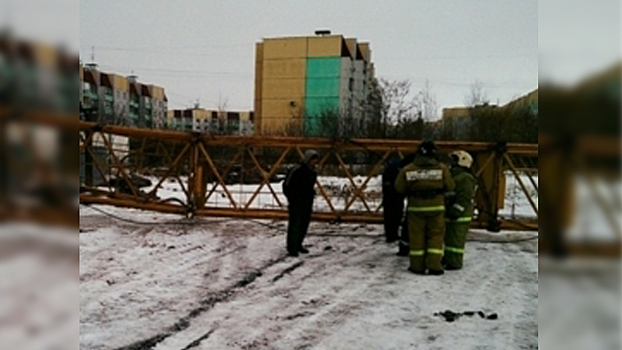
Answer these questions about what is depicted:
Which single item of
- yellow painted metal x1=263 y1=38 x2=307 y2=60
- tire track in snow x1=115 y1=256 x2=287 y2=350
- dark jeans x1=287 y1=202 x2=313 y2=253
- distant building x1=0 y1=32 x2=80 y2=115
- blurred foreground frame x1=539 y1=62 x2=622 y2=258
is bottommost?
tire track in snow x1=115 y1=256 x2=287 y2=350

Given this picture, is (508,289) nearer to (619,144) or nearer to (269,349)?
(269,349)

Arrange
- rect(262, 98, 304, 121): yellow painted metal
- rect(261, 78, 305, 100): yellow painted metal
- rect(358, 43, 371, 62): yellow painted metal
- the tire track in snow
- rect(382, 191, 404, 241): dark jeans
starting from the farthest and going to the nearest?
rect(358, 43, 371, 62): yellow painted metal < rect(261, 78, 305, 100): yellow painted metal < rect(262, 98, 304, 121): yellow painted metal < rect(382, 191, 404, 241): dark jeans < the tire track in snow

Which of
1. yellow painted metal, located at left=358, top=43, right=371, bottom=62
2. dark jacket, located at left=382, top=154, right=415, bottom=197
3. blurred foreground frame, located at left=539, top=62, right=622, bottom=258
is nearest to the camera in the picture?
blurred foreground frame, located at left=539, top=62, right=622, bottom=258

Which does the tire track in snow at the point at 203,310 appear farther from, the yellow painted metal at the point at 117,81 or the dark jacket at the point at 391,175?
the yellow painted metal at the point at 117,81

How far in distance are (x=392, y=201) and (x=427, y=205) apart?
6.38 feet

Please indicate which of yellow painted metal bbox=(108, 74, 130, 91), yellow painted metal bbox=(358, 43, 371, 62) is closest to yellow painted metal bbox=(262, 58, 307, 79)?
yellow painted metal bbox=(358, 43, 371, 62)

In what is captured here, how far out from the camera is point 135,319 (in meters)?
4.35

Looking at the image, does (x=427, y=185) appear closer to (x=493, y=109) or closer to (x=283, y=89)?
(x=493, y=109)

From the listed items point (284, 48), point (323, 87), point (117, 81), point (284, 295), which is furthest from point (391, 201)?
point (284, 48)

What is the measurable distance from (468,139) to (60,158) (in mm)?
9220

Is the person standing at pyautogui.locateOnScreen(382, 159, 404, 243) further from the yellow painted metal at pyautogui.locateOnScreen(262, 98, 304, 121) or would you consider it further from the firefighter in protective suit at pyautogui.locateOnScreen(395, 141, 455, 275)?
the yellow painted metal at pyautogui.locateOnScreen(262, 98, 304, 121)

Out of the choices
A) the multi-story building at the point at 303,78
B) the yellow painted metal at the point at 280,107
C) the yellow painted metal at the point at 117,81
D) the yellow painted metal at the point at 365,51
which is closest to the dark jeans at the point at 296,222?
the yellow painted metal at the point at 117,81

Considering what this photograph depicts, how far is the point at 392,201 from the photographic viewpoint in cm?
777

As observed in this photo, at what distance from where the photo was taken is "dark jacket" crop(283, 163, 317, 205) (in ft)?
22.4
